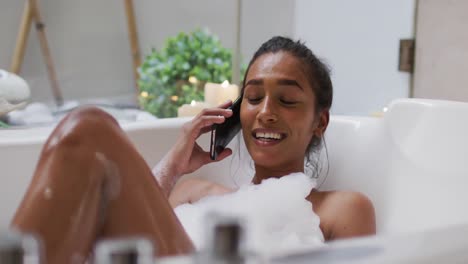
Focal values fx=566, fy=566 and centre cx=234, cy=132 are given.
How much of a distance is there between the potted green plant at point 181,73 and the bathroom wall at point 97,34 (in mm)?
329

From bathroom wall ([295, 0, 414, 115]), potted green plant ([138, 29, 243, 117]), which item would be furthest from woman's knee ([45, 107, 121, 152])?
potted green plant ([138, 29, 243, 117])

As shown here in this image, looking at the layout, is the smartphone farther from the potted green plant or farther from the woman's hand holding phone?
the potted green plant

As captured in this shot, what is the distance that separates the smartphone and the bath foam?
0.13 metres

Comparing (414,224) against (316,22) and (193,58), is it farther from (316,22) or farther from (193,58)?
(193,58)

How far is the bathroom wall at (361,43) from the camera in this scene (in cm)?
206

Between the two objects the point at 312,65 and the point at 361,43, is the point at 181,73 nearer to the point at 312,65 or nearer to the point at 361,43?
the point at 361,43

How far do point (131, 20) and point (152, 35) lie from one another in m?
0.15

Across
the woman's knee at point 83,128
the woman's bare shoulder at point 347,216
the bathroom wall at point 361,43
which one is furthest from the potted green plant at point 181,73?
the woman's knee at point 83,128

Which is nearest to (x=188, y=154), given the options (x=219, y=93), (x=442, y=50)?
(x=219, y=93)

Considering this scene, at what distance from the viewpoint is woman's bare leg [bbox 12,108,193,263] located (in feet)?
2.45

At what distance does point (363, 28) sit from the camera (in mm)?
2236

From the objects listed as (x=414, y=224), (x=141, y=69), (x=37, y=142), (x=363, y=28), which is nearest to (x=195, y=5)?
(x=141, y=69)

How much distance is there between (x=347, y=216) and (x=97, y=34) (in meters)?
2.46

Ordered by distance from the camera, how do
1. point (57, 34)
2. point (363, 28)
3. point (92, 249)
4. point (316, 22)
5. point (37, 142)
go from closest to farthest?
1. point (92, 249)
2. point (37, 142)
3. point (363, 28)
4. point (316, 22)
5. point (57, 34)
